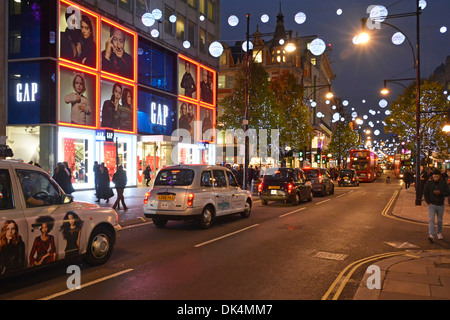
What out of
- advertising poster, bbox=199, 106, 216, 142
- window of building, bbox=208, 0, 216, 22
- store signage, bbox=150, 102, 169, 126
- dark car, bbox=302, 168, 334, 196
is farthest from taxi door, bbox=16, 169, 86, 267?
window of building, bbox=208, 0, 216, 22

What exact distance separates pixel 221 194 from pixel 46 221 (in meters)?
6.85

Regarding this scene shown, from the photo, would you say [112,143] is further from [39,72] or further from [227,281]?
[227,281]

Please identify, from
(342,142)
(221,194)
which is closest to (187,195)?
(221,194)

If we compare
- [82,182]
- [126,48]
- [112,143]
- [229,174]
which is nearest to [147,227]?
[229,174]

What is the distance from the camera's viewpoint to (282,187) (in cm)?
1830

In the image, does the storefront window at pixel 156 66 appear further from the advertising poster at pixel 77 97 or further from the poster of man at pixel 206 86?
the advertising poster at pixel 77 97

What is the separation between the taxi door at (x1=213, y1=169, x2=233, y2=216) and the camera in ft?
40.4

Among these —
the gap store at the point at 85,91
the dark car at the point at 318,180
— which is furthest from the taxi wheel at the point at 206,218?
the dark car at the point at 318,180

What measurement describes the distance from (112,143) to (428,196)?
2059cm

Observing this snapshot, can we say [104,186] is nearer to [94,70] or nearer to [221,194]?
[221,194]

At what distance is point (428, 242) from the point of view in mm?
10203

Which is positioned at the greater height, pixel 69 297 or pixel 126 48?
pixel 126 48

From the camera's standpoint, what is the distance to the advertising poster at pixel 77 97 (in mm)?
22953
